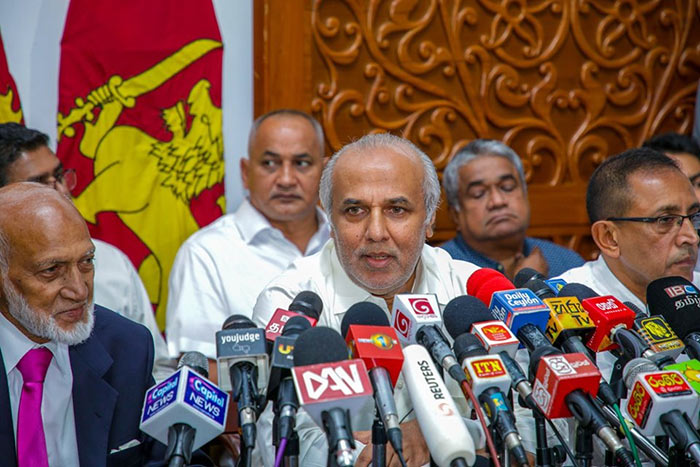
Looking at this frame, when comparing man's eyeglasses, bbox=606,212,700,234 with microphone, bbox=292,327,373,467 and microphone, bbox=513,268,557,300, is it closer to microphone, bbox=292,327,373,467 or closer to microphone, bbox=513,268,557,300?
microphone, bbox=513,268,557,300

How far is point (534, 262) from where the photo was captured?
3.44 meters

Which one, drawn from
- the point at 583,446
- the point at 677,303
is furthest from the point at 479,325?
the point at 677,303

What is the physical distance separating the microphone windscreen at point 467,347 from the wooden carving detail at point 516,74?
2.32 m

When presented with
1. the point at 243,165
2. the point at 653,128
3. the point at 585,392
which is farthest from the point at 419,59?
the point at 585,392

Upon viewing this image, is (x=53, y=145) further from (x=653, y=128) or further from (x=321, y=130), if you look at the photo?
(x=653, y=128)

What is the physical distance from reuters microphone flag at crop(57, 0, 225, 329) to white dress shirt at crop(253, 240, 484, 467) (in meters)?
1.42

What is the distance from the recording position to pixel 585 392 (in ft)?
4.81

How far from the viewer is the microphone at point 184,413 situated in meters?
1.43

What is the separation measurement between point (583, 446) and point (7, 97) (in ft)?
8.86

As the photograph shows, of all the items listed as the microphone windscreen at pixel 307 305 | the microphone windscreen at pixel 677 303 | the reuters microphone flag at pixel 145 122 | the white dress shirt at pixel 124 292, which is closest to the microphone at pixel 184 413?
the microphone windscreen at pixel 307 305

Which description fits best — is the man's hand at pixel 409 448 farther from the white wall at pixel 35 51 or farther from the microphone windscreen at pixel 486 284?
the white wall at pixel 35 51

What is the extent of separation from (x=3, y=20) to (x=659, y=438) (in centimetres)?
290

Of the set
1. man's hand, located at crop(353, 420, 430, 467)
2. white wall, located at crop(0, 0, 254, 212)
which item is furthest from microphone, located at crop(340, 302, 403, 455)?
white wall, located at crop(0, 0, 254, 212)

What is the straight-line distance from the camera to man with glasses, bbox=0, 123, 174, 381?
300cm
